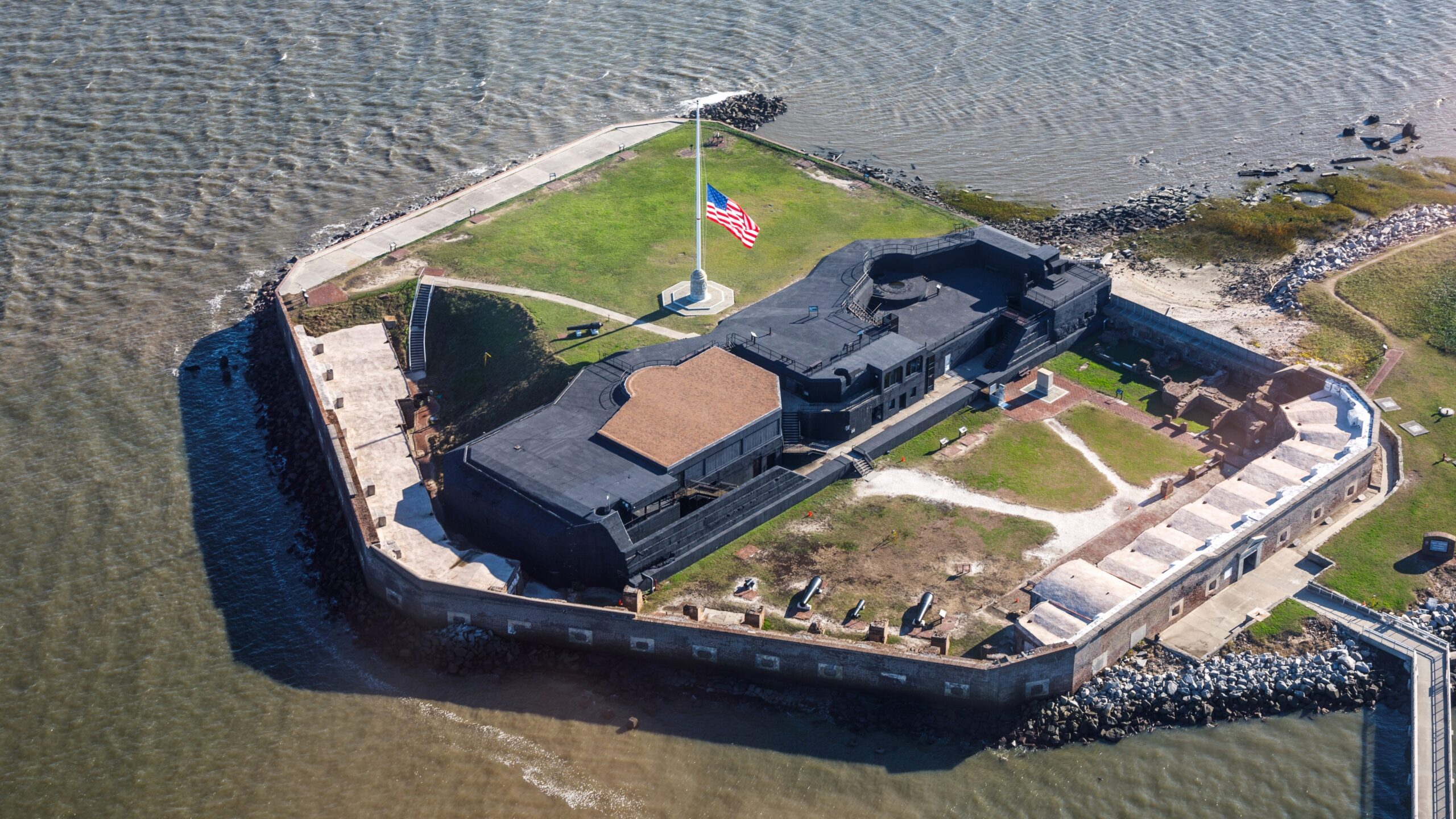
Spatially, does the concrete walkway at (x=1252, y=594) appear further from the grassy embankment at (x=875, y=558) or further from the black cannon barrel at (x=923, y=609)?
the black cannon barrel at (x=923, y=609)

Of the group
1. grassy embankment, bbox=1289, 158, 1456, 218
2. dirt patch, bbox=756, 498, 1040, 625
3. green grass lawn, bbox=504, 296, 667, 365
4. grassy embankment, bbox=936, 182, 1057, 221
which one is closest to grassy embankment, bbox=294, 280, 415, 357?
green grass lawn, bbox=504, 296, 667, 365

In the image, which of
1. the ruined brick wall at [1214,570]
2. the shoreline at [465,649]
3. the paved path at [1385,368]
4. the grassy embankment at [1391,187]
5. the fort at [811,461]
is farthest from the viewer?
the grassy embankment at [1391,187]

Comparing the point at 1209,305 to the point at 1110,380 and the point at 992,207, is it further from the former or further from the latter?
the point at 992,207

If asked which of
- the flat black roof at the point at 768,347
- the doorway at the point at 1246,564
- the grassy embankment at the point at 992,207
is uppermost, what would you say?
the flat black roof at the point at 768,347

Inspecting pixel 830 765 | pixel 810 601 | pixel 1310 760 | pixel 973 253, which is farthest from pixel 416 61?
pixel 1310 760

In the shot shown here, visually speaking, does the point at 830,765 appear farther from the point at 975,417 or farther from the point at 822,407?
the point at 975,417

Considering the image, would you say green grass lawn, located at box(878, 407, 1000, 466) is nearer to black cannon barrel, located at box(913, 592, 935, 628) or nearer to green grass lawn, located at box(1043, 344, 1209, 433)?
green grass lawn, located at box(1043, 344, 1209, 433)

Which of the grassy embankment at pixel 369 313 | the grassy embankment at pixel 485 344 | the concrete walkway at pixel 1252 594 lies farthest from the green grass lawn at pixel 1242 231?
the grassy embankment at pixel 369 313
